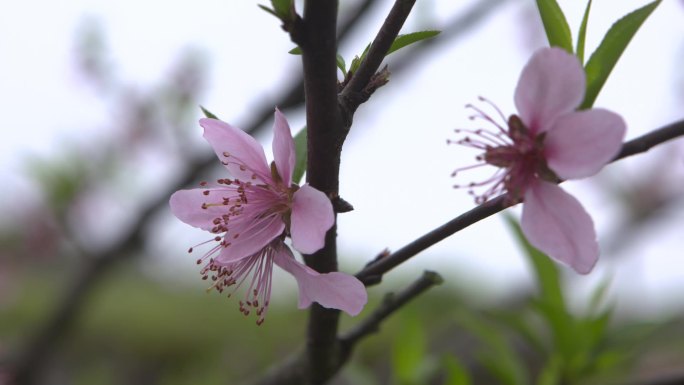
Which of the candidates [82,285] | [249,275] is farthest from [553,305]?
[82,285]

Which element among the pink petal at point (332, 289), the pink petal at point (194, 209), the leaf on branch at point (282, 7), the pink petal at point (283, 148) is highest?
the leaf on branch at point (282, 7)

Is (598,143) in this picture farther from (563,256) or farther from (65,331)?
(65,331)

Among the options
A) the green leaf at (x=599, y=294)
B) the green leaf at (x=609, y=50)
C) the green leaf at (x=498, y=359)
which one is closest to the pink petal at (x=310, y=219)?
the green leaf at (x=609, y=50)

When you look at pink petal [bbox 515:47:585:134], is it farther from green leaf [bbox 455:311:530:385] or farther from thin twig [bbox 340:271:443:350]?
green leaf [bbox 455:311:530:385]

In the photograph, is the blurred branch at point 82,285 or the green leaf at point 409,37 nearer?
the green leaf at point 409,37

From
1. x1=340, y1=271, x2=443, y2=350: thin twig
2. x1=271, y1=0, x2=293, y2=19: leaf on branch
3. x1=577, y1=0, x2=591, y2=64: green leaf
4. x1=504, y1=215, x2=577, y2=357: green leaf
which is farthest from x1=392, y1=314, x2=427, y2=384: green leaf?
x1=271, y1=0, x2=293, y2=19: leaf on branch

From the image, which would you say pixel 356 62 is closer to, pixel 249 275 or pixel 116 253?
pixel 249 275

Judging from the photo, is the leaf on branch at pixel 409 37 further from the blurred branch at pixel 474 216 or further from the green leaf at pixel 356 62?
the blurred branch at pixel 474 216

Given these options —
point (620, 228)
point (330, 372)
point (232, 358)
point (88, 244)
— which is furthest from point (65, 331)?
point (620, 228)
